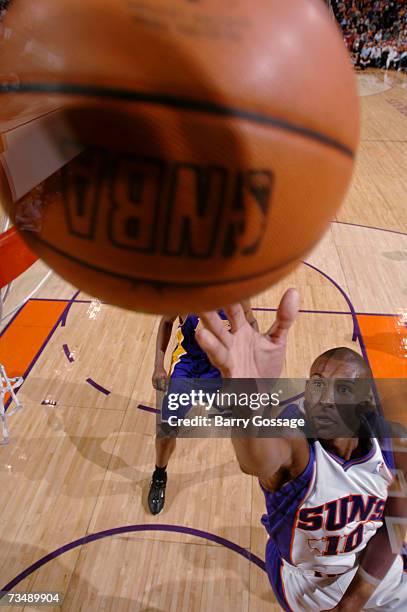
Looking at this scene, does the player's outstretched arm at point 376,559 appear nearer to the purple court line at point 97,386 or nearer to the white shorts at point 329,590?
the white shorts at point 329,590

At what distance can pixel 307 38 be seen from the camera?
0.60m

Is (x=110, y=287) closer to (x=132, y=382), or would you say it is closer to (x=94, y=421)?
(x=94, y=421)

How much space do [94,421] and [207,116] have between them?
6.79 feet

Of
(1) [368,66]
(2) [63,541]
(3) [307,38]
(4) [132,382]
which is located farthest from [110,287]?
(1) [368,66]

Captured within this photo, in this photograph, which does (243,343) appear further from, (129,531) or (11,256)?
(129,531)

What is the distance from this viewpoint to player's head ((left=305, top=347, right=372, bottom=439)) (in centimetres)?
141

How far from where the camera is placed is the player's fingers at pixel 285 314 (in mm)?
1054

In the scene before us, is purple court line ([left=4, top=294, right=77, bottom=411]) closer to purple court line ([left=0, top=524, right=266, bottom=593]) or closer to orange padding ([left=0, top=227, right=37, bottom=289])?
Result: purple court line ([left=0, top=524, right=266, bottom=593])

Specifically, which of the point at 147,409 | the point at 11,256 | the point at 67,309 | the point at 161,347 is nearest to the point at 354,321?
the point at 147,409

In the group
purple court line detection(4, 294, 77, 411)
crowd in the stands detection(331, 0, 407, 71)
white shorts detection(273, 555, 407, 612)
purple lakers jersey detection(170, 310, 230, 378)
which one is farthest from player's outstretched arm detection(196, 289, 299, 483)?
crowd in the stands detection(331, 0, 407, 71)

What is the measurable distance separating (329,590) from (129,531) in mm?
817

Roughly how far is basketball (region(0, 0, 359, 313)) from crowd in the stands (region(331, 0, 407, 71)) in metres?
12.2

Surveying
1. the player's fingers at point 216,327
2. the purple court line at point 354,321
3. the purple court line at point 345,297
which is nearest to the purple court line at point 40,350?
the purple court line at point 345,297

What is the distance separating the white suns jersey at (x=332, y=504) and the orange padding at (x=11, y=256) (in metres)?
1.14
